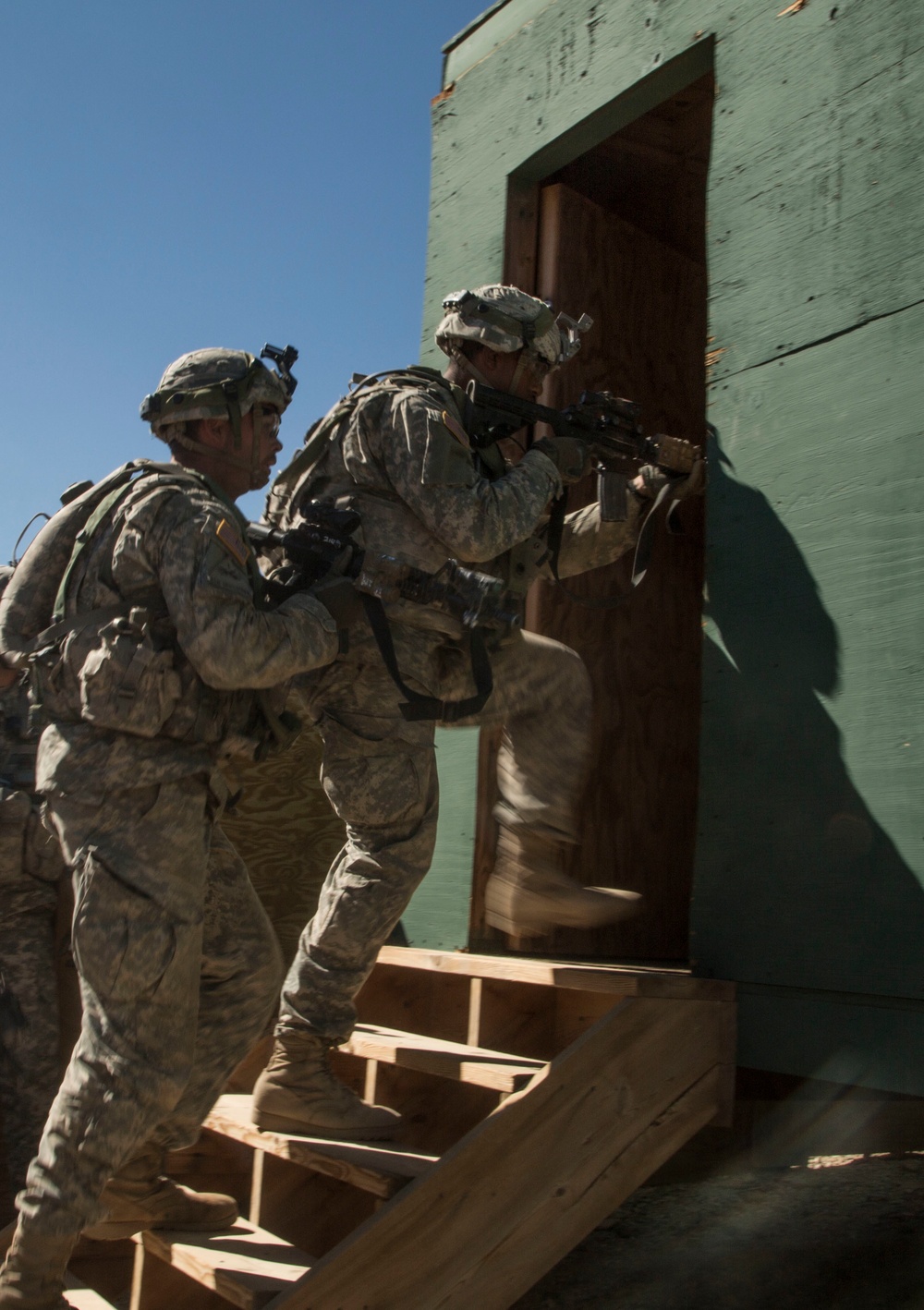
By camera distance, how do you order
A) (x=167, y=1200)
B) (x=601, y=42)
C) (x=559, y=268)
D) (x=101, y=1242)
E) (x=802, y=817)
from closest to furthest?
1. (x=167, y=1200)
2. (x=802, y=817)
3. (x=101, y=1242)
4. (x=601, y=42)
5. (x=559, y=268)

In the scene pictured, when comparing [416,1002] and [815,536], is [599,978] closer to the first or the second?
[416,1002]

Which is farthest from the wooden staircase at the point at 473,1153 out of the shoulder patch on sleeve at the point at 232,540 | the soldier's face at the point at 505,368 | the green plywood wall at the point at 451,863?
the soldier's face at the point at 505,368

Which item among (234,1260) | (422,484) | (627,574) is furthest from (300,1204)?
(627,574)

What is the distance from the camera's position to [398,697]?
324 cm

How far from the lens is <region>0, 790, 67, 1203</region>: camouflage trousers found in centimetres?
420

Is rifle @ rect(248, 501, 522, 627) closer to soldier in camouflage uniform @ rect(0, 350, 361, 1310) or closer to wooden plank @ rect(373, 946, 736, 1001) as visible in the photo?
soldier in camouflage uniform @ rect(0, 350, 361, 1310)

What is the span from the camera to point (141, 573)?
2828 mm

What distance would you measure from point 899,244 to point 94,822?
2528 mm

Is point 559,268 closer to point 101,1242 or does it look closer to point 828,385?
point 828,385

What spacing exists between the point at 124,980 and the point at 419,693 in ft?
3.41

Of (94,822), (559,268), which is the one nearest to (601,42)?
(559,268)

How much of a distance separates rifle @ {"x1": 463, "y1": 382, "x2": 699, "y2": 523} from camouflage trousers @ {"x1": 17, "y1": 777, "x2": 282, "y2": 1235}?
4.72 feet

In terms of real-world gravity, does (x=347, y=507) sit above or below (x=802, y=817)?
above

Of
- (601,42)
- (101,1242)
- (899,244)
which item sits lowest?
(101,1242)
